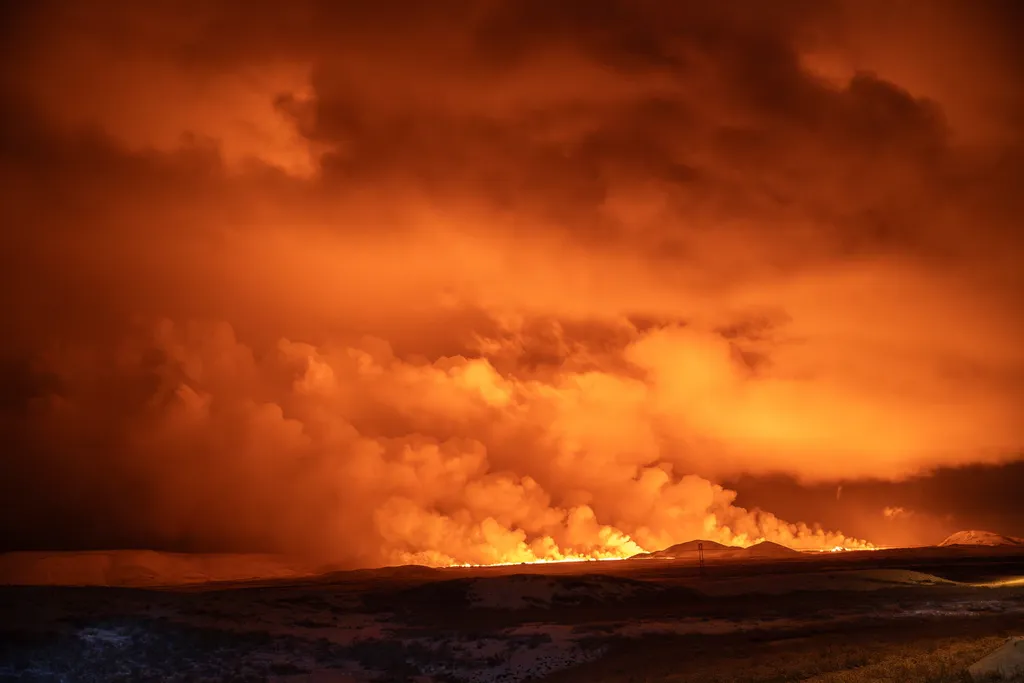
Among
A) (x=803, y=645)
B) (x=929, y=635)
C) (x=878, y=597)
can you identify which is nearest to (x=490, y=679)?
(x=803, y=645)

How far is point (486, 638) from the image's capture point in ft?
177

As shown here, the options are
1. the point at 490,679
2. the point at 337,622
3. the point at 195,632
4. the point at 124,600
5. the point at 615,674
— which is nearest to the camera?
the point at 615,674

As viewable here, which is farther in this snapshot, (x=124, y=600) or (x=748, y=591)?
(x=748, y=591)

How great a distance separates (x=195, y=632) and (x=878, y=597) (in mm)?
54244

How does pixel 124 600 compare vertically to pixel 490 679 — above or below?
above

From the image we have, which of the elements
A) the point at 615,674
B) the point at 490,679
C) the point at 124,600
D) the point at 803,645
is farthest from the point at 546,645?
the point at 124,600

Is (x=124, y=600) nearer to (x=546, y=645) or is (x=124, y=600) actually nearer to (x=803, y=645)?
(x=546, y=645)

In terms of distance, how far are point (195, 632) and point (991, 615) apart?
48.2 meters

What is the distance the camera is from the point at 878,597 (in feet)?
234

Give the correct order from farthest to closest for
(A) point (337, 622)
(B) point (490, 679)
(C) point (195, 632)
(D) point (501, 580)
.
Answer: (D) point (501, 580), (A) point (337, 622), (C) point (195, 632), (B) point (490, 679)

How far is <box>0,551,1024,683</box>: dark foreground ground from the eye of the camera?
127ft

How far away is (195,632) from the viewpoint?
5012cm

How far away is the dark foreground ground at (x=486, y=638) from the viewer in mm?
38562

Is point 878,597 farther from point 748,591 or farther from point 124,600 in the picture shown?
point 124,600
